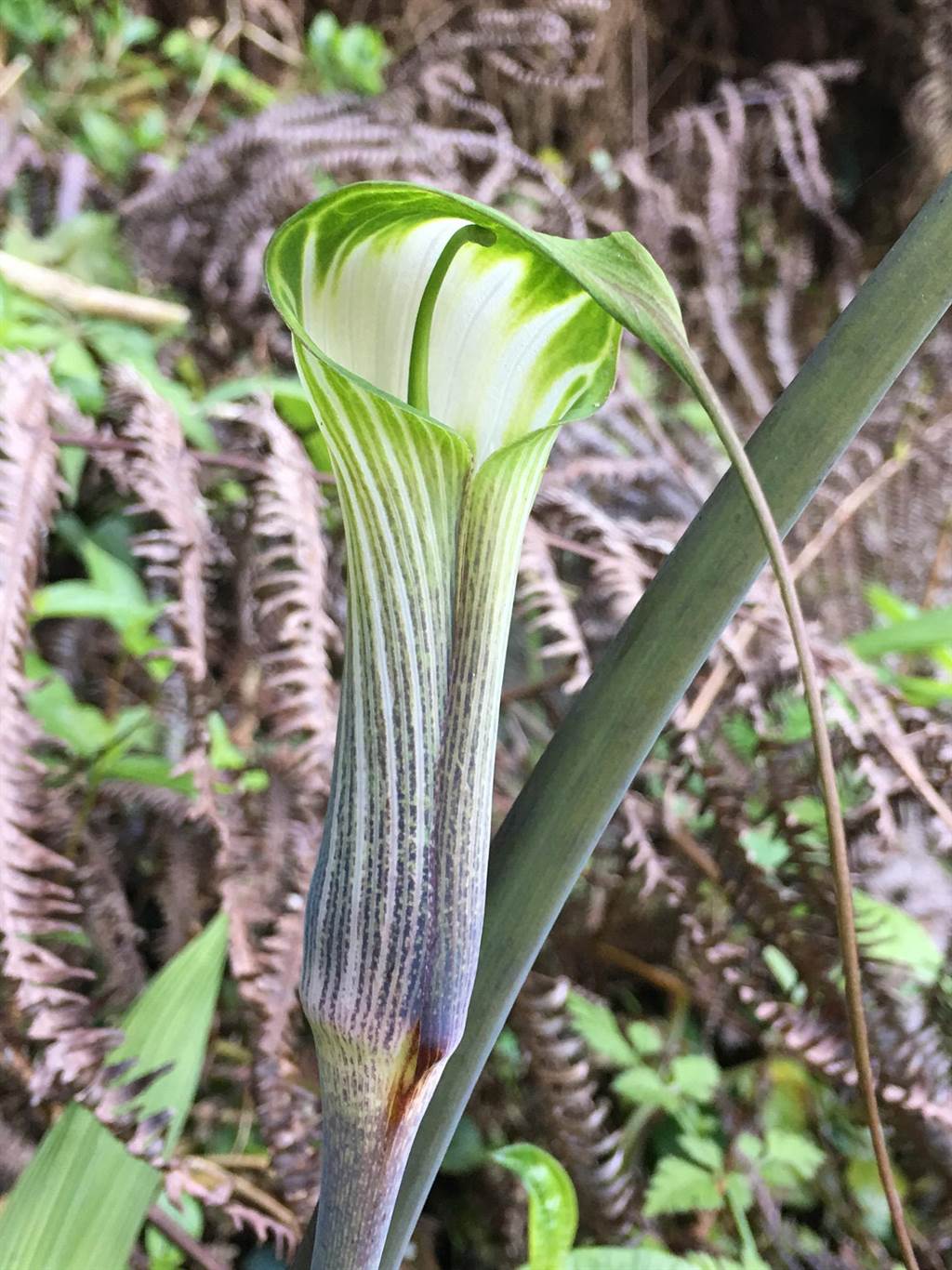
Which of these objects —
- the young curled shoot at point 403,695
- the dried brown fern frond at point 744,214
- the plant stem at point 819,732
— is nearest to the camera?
the plant stem at point 819,732

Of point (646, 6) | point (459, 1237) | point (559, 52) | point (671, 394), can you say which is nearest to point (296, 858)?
point (459, 1237)

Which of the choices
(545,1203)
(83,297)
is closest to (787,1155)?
(545,1203)

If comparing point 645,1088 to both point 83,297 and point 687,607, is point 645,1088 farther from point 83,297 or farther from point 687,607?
point 83,297

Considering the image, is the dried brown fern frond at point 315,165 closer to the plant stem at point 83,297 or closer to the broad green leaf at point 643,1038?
the plant stem at point 83,297

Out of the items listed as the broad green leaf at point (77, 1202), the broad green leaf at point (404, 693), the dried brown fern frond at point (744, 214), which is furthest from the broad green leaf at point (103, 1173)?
the dried brown fern frond at point (744, 214)

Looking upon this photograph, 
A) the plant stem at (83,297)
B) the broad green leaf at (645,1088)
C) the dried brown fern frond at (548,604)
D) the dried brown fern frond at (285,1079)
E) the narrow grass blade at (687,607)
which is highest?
the plant stem at (83,297)

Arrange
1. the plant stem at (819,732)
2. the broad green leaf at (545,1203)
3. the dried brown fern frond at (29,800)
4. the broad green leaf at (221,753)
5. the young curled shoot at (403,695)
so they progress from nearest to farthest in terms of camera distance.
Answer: the plant stem at (819,732) → the young curled shoot at (403,695) → the broad green leaf at (545,1203) → the dried brown fern frond at (29,800) → the broad green leaf at (221,753)

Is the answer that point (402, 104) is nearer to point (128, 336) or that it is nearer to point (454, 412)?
point (128, 336)
